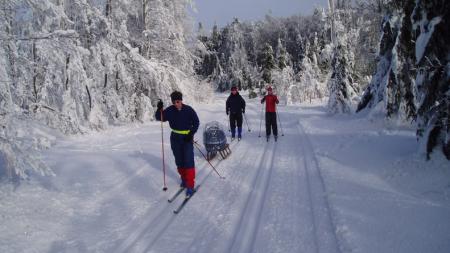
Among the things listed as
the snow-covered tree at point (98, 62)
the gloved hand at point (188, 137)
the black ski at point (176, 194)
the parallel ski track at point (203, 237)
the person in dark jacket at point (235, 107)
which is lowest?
the parallel ski track at point (203, 237)

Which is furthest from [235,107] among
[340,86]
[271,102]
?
[340,86]

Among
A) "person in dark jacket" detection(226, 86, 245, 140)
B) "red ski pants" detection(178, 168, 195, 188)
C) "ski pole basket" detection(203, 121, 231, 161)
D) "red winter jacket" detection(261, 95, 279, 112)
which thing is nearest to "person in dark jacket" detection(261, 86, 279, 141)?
"red winter jacket" detection(261, 95, 279, 112)

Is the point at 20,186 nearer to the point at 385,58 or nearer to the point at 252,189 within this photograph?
the point at 252,189

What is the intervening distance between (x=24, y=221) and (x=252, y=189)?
394cm

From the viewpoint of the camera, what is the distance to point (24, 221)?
5746mm

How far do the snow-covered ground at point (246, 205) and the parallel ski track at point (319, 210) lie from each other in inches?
0.7

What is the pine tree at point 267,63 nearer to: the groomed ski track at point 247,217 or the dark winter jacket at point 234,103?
the dark winter jacket at point 234,103

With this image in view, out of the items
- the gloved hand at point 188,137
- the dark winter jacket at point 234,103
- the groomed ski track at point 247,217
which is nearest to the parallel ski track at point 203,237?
the groomed ski track at point 247,217

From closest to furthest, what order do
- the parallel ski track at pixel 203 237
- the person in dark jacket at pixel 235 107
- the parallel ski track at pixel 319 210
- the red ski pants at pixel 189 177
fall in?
the parallel ski track at pixel 319 210 < the parallel ski track at pixel 203 237 < the red ski pants at pixel 189 177 < the person in dark jacket at pixel 235 107

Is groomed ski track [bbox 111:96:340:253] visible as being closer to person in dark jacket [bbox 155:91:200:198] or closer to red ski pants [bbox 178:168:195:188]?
red ski pants [bbox 178:168:195:188]

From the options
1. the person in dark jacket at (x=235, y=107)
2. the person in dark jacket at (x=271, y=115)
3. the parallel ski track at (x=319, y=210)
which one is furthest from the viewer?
the person in dark jacket at (x=235, y=107)

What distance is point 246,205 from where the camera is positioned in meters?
6.24

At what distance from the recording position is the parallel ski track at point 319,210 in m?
4.67

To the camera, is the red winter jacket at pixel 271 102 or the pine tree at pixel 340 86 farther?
the pine tree at pixel 340 86
